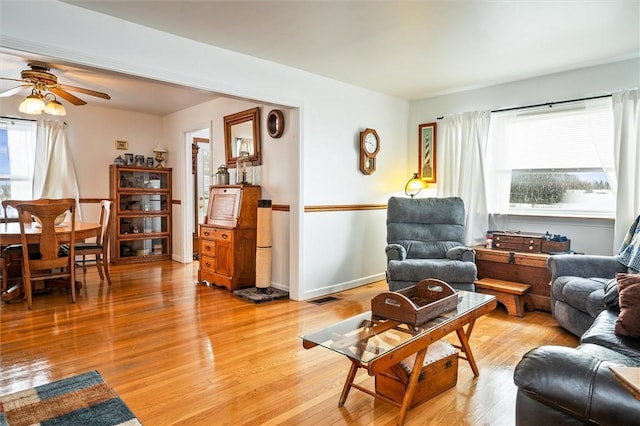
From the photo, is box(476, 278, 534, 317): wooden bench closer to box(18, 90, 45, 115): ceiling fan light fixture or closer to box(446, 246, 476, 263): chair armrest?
box(446, 246, 476, 263): chair armrest

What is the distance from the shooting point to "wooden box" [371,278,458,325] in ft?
6.48

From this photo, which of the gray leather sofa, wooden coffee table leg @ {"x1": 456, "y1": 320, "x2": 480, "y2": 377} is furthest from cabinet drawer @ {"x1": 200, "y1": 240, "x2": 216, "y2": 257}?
the gray leather sofa

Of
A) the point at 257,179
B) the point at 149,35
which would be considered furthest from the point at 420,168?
the point at 149,35

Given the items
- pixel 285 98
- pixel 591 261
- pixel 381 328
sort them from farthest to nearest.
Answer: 1. pixel 285 98
2. pixel 591 261
3. pixel 381 328

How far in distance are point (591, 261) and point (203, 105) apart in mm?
4834

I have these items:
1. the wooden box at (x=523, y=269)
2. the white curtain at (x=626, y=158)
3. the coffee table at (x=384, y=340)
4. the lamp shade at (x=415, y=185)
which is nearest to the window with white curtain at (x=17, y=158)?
the lamp shade at (x=415, y=185)

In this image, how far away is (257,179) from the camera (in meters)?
4.54

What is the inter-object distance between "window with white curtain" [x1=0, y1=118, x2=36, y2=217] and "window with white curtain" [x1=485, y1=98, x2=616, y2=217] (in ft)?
19.4

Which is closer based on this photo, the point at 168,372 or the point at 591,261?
the point at 168,372

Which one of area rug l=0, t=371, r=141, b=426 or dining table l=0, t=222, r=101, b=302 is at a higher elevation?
dining table l=0, t=222, r=101, b=302

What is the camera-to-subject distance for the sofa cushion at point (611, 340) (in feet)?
5.78

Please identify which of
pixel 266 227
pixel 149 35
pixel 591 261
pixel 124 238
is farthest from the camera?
pixel 124 238

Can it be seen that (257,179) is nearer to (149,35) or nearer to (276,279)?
(276,279)

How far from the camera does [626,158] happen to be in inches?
135
